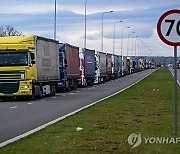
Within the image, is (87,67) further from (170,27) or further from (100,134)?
(170,27)

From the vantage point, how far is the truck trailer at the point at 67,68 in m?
44.8

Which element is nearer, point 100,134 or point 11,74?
point 100,134

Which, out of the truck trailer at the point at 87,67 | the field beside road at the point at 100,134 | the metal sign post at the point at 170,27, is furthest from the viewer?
the truck trailer at the point at 87,67

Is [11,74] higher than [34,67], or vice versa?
[34,67]

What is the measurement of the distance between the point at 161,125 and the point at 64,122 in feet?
11.1

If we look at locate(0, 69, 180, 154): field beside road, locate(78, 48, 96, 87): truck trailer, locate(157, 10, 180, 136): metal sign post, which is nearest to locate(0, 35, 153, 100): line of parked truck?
locate(78, 48, 96, 87): truck trailer

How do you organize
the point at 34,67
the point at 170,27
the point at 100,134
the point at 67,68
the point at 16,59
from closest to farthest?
the point at 170,27
the point at 100,134
the point at 16,59
the point at 34,67
the point at 67,68

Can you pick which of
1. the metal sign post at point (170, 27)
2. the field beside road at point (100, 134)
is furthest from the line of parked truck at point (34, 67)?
the metal sign post at point (170, 27)

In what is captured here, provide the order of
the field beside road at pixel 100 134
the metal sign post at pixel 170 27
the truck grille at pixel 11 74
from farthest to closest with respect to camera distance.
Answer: the truck grille at pixel 11 74
the metal sign post at pixel 170 27
the field beside road at pixel 100 134

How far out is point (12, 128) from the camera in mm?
17531

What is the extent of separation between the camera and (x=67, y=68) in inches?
1794

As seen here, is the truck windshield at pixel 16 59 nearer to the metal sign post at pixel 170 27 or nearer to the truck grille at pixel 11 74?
the truck grille at pixel 11 74

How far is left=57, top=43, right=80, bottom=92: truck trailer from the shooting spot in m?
44.8

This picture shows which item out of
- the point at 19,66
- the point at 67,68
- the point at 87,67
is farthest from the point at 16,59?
the point at 87,67
